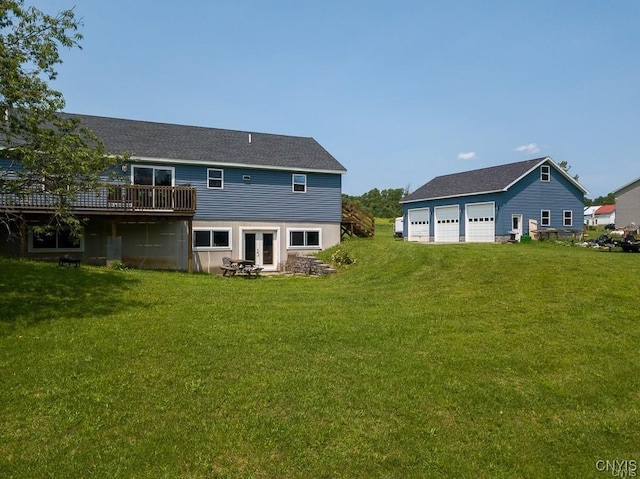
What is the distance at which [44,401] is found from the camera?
212 inches

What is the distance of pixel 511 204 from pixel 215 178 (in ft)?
64.0

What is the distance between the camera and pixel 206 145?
77.4ft

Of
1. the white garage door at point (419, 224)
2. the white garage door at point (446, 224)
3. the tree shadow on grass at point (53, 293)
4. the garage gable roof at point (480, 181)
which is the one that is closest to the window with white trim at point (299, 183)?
the tree shadow on grass at point (53, 293)

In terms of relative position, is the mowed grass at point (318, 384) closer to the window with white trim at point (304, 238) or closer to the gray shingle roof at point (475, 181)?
the window with white trim at point (304, 238)

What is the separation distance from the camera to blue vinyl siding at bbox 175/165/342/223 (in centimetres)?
2200

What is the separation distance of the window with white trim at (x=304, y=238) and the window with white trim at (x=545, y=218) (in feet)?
54.3

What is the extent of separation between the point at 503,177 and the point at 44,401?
31.1m

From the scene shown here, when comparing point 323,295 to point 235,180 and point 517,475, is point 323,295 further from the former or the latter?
point 235,180

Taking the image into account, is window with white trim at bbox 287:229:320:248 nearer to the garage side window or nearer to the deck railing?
the garage side window

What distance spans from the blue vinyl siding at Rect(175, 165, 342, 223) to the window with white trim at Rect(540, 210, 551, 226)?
15.1 metres

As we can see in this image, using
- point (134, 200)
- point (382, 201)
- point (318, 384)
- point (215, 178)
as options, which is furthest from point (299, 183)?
point (382, 201)

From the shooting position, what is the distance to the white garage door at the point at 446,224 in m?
33.6

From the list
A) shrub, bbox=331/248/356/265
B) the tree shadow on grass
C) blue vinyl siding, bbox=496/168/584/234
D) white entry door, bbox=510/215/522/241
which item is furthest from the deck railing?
white entry door, bbox=510/215/522/241

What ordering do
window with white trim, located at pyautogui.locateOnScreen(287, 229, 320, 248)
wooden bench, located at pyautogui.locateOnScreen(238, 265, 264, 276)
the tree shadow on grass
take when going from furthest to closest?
window with white trim, located at pyautogui.locateOnScreen(287, 229, 320, 248), wooden bench, located at pyautogui.locateOnScreen(238, 265, 264, 276), the tree shadow on grass
